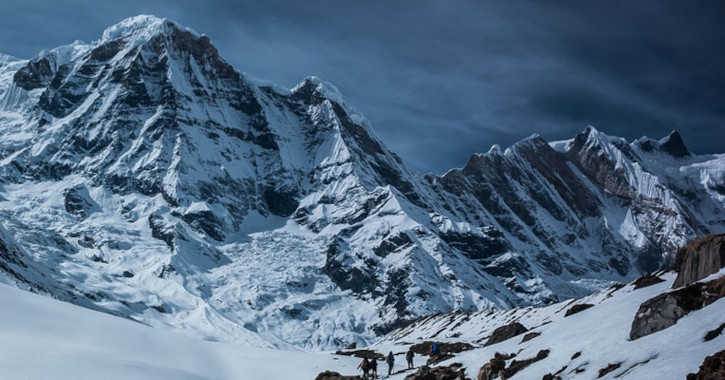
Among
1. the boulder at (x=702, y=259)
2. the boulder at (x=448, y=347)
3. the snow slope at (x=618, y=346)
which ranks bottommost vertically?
the snow slope at (x=618, y=346)

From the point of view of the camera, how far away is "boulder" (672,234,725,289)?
4038 centimetres

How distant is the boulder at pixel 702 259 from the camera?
40.4 m

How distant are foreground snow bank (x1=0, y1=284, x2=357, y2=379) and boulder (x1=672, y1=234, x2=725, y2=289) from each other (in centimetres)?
2740

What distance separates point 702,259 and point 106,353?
33373 mm

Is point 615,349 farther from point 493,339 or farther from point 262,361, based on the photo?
point 493,339

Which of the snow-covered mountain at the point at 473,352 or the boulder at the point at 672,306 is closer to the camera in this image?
the snow-covered mountain at the point at 473,352

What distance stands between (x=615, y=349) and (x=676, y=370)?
7832 millimetres

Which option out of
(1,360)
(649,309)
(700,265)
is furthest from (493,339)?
(1,360)

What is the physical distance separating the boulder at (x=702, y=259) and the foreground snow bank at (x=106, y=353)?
2740cm

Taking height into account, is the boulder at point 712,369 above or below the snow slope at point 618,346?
below

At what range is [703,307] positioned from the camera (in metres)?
34.2

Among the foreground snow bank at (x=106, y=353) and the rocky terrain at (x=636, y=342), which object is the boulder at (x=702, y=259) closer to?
the rocky terrain at (x=636, y=342)

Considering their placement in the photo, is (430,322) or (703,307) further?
(430,322)

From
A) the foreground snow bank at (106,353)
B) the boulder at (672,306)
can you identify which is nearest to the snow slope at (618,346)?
the boulder at (672,306)
